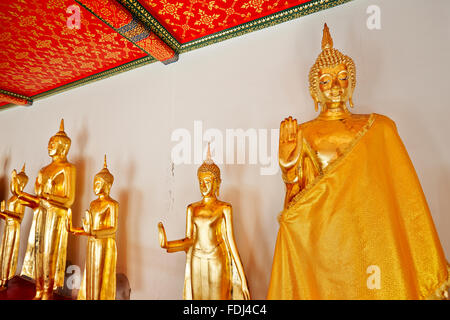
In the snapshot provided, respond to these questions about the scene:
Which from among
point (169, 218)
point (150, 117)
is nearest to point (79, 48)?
point (150, 117)

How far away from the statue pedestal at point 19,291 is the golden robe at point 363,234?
2.09 meters

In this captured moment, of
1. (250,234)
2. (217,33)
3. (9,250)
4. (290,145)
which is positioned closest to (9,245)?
(9,250)

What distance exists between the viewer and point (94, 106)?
285cm

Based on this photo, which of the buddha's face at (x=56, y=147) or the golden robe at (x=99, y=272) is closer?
the golden robe at (x=99, y=272)

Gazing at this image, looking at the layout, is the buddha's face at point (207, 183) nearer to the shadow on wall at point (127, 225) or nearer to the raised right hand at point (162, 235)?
the raised right hand at point (162, 235)

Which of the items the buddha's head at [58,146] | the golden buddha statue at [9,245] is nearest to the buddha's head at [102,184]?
the buddha's head at [58,146]

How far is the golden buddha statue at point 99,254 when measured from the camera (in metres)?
1.83

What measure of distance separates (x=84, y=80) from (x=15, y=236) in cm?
170

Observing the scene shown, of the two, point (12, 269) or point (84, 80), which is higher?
point (84, 80)

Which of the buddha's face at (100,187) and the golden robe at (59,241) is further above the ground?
the buddha's face at (100,187)

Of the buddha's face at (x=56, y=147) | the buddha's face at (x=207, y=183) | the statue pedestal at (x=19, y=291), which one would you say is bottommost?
the statue pedestal at (x=19, y=291)

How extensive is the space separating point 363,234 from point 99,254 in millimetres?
1634

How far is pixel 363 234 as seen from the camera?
112 centimetres
